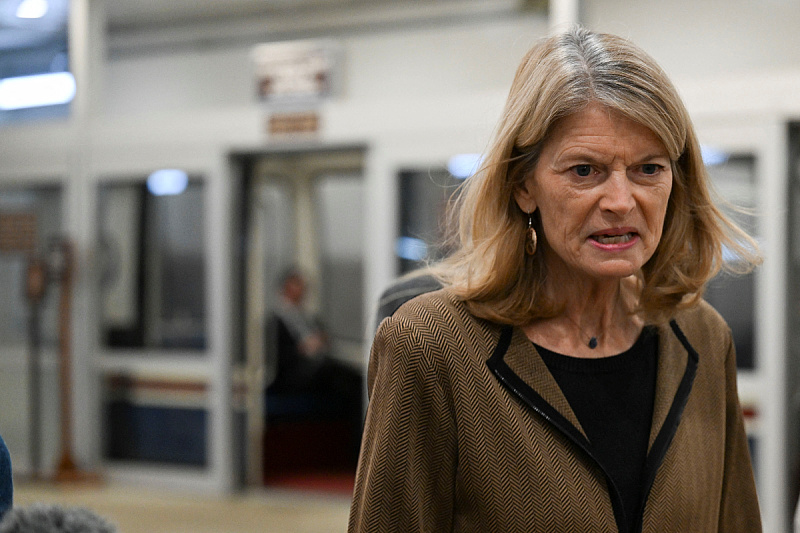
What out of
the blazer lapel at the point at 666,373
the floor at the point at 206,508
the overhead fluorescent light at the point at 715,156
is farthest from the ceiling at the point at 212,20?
the blazer lapel at the point at 666,373

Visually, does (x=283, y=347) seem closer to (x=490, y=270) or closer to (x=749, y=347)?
(x=749, y=347)

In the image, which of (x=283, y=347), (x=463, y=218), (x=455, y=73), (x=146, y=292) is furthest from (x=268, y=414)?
(x=463, y=218)

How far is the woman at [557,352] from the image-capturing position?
1.28 m

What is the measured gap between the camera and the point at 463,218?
1.53 meters

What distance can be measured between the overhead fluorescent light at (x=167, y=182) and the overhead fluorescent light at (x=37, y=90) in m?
0.91

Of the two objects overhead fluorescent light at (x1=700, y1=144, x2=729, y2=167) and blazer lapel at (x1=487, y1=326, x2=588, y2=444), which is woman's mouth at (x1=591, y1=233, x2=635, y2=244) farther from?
overhead fluorescent light at (x1=700, y1=144, x2=729, y2=167)

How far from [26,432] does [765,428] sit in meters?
4.99

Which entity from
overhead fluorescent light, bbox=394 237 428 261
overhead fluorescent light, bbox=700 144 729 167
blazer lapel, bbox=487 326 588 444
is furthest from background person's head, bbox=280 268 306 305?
blazer lapel, bbox=487 326 588 444

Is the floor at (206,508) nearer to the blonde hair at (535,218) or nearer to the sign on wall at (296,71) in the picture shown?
the sign on wall at (296,71)

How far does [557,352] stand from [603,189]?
0.28 meters

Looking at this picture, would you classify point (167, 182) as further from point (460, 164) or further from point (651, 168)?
point (651, 168)

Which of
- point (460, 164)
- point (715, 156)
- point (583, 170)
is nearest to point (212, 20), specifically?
point (460, 164)

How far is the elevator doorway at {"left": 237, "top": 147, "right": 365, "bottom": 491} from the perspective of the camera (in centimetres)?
583

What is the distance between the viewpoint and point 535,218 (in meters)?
1.44
